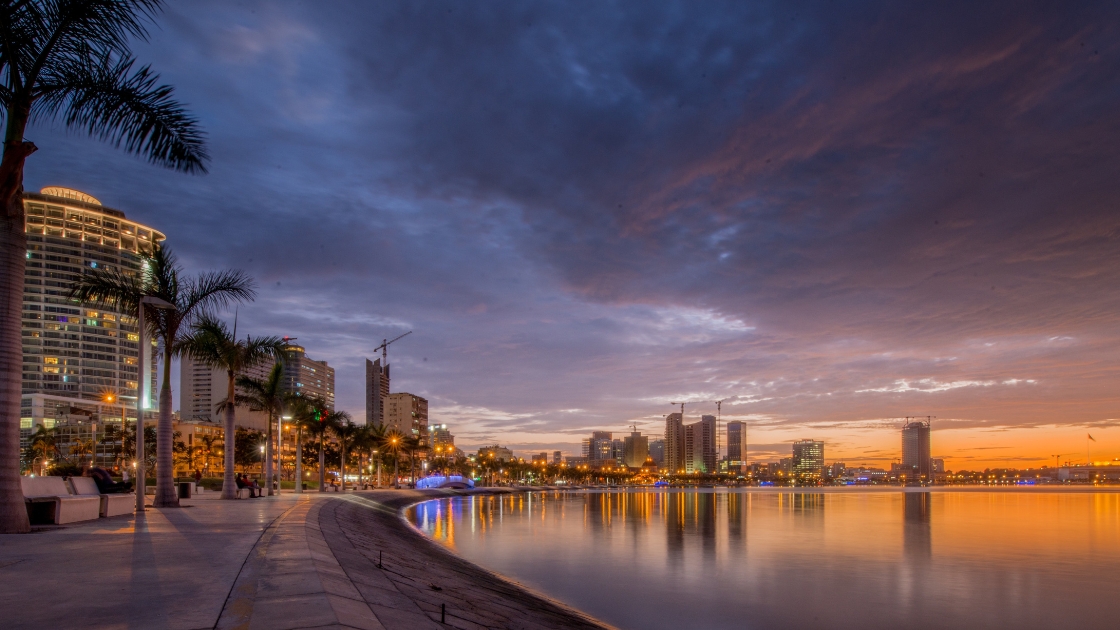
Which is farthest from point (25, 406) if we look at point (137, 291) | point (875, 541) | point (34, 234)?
point (875, 541)

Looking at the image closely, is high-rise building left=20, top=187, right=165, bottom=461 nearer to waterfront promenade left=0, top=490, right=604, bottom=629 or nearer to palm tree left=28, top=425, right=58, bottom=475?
palm tree left=28, top=425, right=58, bottom=475

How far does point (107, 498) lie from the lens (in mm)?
18734

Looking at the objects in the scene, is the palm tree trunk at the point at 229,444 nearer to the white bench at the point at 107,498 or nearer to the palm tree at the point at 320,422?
the palm tree at the point at 320,422

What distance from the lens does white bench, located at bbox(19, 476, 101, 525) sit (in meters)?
15.7

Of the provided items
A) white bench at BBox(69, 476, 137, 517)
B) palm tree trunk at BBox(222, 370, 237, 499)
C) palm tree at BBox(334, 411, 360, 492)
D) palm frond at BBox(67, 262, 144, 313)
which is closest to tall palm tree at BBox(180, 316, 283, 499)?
palm tree trunk at BBox(222, 370, 237, 499)

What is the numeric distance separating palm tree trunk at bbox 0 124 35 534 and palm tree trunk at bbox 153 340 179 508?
36.6 feet

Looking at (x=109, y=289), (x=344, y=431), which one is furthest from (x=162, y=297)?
(x=344, y=431)

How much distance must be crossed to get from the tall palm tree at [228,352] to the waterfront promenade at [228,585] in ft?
46.6

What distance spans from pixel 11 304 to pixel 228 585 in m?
8.84

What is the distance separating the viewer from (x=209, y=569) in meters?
9.65

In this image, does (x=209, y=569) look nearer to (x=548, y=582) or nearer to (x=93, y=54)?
(x=93, y=54)

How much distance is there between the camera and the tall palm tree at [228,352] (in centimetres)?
2994

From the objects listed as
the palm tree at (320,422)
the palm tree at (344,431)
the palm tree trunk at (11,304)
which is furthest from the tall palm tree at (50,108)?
the palm tree at (344,431)

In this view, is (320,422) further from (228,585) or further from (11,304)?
(228,585)
